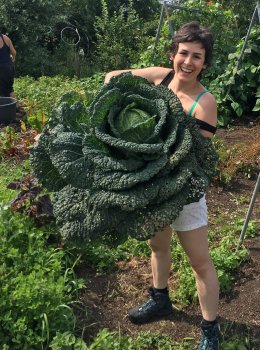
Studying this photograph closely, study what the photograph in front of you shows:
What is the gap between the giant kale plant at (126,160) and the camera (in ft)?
5.60

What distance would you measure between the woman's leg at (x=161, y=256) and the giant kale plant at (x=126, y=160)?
46 cm

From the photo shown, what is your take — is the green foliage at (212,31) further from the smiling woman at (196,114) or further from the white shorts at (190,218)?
the white shorts at (190,218)

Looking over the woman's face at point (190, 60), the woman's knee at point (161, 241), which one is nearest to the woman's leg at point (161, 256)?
the woman's knee at point (161, 241)

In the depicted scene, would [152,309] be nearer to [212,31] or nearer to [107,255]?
[107,255]

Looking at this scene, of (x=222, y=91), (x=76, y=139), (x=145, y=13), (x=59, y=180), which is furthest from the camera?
(x=145, y=13)

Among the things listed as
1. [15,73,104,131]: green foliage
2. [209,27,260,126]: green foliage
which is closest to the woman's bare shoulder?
[15,73,104,131]: green foliage

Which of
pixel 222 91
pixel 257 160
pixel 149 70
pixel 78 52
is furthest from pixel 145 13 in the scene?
pixel 149 70

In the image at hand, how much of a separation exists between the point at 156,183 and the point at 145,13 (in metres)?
11.3

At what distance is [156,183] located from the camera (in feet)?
5.66

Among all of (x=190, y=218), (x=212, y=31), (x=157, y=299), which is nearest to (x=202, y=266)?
(x=190, y=218)

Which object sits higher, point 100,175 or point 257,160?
point 100,175

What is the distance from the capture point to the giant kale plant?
1707mm

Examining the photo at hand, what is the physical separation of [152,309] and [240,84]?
3.99m

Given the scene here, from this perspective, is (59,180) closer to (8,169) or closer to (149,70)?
(149,70)
